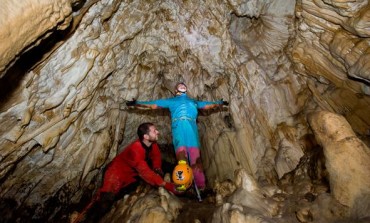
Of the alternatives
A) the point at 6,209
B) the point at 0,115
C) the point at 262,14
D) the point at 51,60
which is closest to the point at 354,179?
the point at 262,14

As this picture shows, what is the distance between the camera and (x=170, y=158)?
8.54 meters

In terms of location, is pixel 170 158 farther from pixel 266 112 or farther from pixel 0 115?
pixel 0 115

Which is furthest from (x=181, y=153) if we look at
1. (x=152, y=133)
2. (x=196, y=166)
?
(x=152, y=133)

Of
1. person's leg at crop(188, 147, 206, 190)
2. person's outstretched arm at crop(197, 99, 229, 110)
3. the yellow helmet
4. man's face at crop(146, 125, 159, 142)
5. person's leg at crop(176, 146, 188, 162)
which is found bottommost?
person's leg at crop(188, 147, 206, 190)

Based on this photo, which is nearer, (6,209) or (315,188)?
(315,188)

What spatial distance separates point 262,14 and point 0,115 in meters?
4.58

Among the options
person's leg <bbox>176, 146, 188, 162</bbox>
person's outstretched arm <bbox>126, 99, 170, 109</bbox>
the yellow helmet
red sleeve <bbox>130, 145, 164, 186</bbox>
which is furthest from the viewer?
person's outstretched arm <bbox>126, 99, 170, 109</bbox>

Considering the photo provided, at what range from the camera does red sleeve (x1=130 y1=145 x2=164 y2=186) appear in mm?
4848

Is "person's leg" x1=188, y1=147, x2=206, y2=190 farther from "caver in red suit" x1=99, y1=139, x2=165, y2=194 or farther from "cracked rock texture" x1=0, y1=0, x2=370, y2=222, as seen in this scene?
"caver in red suit" x1=99, y1=139, x2=165, y2=194

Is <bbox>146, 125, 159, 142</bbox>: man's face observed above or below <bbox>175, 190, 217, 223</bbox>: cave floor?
above

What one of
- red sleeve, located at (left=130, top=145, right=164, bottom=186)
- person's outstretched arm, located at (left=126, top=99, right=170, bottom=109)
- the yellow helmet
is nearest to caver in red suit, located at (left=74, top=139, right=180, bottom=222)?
red sleeve, located at (left=130, top=145, right=164, bottom=186)

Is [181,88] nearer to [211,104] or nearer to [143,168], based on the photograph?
[211,104]

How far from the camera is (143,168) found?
4926 millimetres

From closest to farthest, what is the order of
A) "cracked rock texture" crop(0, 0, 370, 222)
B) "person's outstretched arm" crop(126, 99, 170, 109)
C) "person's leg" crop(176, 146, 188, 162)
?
"cracked rock texture" crop(0, 0, 370, 222) → "person's leg" crop(176, 146, 188, 162) → "person's outstretched arm" crop(126, 99, 170, 109)
